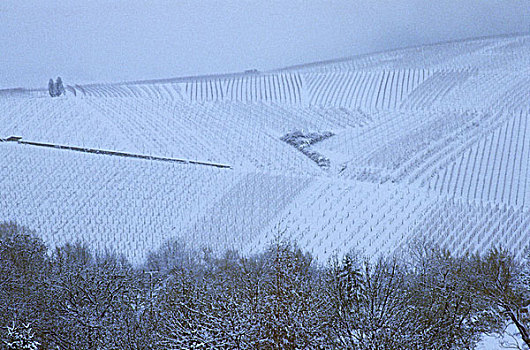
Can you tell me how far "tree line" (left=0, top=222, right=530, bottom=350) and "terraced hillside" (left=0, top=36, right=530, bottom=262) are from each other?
4.44 metres

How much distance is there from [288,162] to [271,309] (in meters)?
29.8

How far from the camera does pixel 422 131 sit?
49.0m

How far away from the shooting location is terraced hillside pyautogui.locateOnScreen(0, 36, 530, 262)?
Answer: 33.2 metres

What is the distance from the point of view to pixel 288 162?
1721 inches

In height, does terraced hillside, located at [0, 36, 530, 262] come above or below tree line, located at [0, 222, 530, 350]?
above

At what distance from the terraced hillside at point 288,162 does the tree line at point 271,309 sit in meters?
4.44

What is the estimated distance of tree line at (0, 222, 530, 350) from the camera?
1384cm

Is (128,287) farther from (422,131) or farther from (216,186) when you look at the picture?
(422,131)

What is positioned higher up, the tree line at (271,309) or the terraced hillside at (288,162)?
the terraced hillside at (288,162)

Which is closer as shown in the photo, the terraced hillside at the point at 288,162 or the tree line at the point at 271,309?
the tree line at the point at 271,309

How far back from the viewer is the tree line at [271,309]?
13.8 metres

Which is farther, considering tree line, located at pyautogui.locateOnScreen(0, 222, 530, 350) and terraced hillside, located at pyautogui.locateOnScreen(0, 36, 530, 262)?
terraced hillside, located at pyautogui.locateOnScreen(0, 36, 530, 262)

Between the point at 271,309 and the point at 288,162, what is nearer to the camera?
the point at 271,309

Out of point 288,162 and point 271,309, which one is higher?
point 288,162
